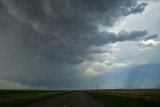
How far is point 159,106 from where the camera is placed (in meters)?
23.6

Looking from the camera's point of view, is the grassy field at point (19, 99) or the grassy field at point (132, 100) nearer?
the grassy field at point (132, 100)

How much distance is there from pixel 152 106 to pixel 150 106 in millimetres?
199

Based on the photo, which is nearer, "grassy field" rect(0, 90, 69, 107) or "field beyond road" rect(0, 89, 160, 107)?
"field beyond road" rect(0, 89, 160, 107)

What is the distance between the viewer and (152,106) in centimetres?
2433

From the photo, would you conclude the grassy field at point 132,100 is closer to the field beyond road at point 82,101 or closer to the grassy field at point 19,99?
the field beyond road at point 82,101

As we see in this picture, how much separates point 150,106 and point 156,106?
2.02 feet

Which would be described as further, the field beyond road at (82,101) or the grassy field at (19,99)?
the grassy field at (19,99)

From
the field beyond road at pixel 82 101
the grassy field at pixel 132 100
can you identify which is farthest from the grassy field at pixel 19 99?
the grassy field at pixel 132 100

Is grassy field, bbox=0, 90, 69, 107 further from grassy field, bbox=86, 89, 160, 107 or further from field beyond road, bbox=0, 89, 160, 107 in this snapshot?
grassy field, bbox=86, 89, 160, 107

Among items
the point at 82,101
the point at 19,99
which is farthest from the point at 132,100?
the point at 19,99

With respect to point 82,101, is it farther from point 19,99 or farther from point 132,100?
point 19,99

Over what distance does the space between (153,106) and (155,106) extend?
217 millimetres

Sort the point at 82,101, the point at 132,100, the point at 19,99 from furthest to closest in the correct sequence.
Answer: the point at 19,99, the point at 132,100, the point at 82,101

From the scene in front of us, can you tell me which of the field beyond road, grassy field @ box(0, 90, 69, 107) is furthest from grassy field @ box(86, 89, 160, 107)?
grassy field @ box(0, 90, 69, 107)
